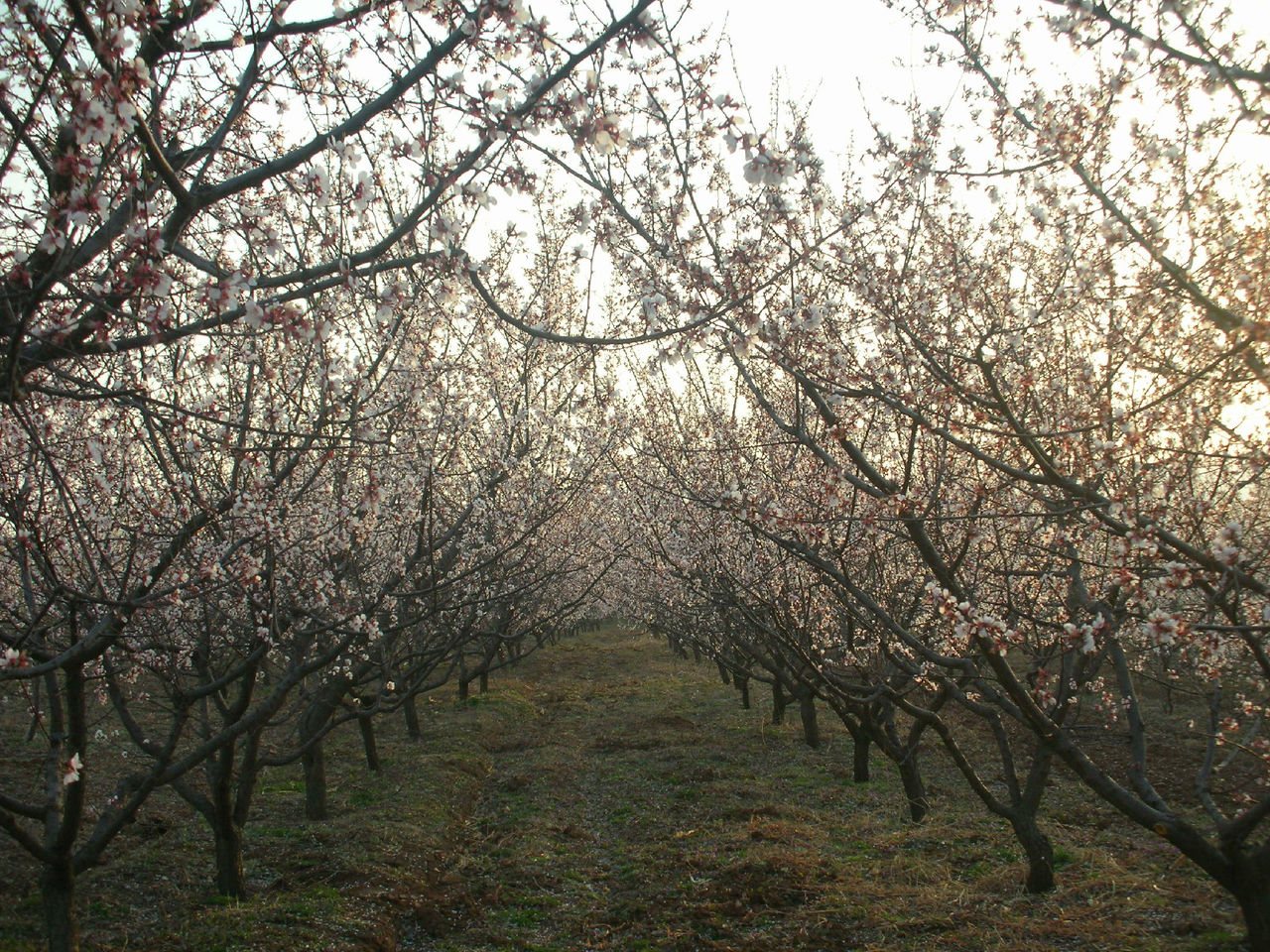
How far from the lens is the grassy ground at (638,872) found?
7.52 m

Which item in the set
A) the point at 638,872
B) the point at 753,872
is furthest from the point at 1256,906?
the point at 638,872

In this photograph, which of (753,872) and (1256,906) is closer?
(1256,906)

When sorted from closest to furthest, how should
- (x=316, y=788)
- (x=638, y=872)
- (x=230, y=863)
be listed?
(x=230, y=863) < (x=638, y=872) < (x=316, y=788)

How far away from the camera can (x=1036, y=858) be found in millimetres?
8023

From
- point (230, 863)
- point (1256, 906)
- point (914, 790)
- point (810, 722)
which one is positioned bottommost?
point (914, 790)

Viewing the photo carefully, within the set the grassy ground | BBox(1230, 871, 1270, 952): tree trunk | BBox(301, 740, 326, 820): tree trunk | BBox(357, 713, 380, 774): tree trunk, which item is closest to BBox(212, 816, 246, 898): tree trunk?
the grassy ground

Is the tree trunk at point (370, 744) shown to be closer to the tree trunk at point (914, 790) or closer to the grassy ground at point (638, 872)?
the grassy ground at point (638, 872)

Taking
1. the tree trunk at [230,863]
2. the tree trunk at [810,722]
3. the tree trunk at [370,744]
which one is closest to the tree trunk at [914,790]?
the tree trunk at [810,722]

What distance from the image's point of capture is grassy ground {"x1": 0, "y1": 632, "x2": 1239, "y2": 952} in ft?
24.7

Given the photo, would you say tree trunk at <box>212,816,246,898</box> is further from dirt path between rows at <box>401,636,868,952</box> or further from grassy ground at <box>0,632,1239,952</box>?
dirt path between rows at <box>401,636,868,952</box>

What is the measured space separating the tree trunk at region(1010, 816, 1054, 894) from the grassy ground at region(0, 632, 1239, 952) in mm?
176

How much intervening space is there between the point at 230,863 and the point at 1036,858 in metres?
8.16

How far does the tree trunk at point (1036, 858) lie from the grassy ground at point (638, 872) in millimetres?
176

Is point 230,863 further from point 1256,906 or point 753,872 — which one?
point 1256,906
